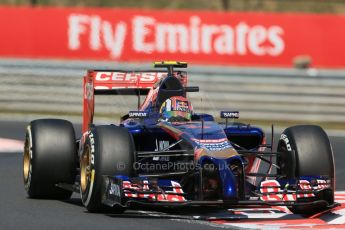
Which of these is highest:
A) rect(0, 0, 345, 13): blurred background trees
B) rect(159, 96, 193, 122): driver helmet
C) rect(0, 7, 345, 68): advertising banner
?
rect(0, 0, 345, 13): blurred background trees

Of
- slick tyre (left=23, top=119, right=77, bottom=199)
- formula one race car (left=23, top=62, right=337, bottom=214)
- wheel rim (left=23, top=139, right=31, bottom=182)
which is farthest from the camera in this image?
wheel rim (left=23, top=139, right=31, bottom=182)

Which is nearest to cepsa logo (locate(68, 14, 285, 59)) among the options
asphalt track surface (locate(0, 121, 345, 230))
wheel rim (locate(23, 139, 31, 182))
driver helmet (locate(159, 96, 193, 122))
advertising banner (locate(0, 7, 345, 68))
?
advertising banner (locate(0, 7, 345, 68))

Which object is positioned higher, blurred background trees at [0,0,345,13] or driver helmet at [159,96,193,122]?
blurred background trees at [0,0,345,13]

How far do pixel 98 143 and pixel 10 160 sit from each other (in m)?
5.28

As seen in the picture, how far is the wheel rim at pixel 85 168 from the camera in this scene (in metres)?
10.2

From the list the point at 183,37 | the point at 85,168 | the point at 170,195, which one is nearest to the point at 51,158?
the point at 85,168

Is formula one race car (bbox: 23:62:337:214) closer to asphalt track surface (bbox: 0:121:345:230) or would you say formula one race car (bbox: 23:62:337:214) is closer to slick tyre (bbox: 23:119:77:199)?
slick tyre (bbox: 23:119:77:199)

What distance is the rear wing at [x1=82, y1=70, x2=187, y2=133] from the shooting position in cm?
1241

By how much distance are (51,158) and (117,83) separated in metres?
1.93

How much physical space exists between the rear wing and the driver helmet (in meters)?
0.92

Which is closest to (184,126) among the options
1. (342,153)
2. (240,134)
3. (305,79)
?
(240,134)

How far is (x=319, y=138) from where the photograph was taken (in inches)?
412

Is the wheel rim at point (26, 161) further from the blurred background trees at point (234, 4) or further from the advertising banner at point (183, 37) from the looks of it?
the blurred background trees at point (234, 4)

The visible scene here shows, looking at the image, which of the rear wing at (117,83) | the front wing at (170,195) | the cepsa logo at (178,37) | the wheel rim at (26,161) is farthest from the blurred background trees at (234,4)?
the front wing at (170,195)
